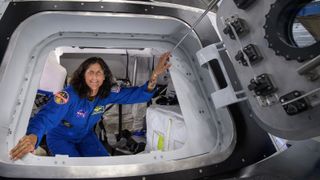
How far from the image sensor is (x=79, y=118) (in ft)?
9.24

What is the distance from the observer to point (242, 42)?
1.62 meters

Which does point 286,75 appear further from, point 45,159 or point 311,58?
point 45,159

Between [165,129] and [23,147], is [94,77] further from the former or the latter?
[23,147]

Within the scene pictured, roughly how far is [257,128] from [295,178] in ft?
1.86

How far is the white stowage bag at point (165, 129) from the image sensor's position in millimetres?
2660

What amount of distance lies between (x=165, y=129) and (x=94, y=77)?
867 mm

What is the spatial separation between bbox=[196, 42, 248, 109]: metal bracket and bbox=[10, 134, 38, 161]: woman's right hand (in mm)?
1287

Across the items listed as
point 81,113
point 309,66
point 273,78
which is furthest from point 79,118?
point 309,66

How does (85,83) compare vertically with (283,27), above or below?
above

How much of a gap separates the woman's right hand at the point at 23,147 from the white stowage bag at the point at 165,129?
1.23 metres

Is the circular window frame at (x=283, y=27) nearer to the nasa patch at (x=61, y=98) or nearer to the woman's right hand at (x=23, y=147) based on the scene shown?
the woman's right hand at (x=23, y=147)

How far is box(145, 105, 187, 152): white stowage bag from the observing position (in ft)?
8.73

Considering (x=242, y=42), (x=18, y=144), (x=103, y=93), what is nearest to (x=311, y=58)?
(x=242, y=42)

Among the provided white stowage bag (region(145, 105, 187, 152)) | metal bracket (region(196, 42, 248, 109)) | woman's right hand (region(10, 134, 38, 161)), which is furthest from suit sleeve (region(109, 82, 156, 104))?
woman's right hand (region(10, 134, 38, 161))
